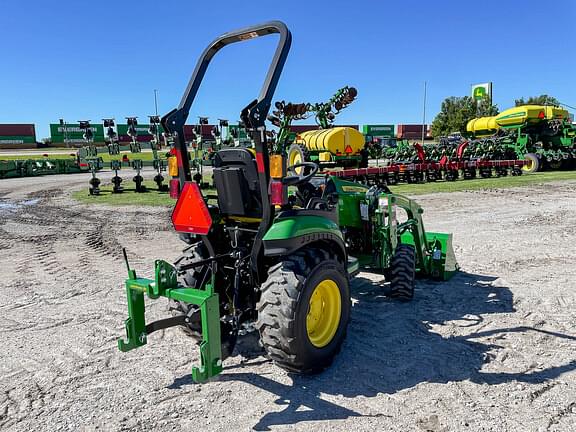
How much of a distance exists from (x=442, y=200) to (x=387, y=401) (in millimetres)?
10901

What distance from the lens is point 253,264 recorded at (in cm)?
356

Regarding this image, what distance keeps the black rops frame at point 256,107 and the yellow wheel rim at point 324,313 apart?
20.5 inches

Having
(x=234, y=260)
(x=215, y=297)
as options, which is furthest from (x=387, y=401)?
(x=234, y=260)

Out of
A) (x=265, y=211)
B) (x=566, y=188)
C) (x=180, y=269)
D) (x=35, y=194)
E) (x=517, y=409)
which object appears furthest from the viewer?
(x=35, y=194)

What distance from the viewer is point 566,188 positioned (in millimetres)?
15312

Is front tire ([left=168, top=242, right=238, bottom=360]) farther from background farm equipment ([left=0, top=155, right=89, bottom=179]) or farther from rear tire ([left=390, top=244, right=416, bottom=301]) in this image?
background farm equipment ([left=0, top=155, right=89, bottom=179])

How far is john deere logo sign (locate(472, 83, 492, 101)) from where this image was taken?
51.2 m

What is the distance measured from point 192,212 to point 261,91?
1.02 metres

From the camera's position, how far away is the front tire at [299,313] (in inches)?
127

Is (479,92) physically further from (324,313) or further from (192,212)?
(192,212)

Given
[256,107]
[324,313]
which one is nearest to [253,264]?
[324,313]

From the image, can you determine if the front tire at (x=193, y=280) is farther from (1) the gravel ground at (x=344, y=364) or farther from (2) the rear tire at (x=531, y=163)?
(2) the rear tire at (x=531, y=163)

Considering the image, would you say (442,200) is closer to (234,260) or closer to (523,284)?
(523,284)

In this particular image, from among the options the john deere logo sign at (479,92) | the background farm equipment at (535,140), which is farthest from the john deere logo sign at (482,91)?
the background farm equipment at (535,140)
